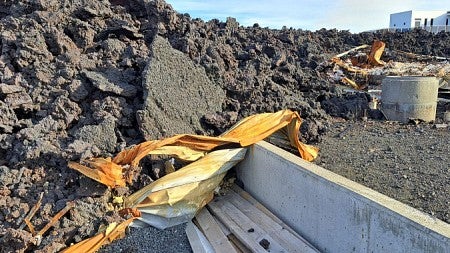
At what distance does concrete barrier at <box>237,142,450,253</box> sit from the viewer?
2656mm

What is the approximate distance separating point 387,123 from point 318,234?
4.68 m

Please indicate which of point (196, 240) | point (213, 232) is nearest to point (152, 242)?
point (196, 240)

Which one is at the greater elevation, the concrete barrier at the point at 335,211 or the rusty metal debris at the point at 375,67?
the rusty metal debris at the point at 375,67

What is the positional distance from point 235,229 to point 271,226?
0.40m

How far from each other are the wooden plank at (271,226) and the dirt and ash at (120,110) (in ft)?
3.86

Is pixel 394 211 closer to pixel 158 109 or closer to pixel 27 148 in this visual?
pixel 158 109

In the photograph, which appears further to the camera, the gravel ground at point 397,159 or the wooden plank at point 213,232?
the gravel ground at point 397,159

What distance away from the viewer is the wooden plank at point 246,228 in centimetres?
378

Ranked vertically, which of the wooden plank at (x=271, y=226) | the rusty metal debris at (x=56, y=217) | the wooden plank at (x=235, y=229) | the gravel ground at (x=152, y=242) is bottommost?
the gravel ground at (x=152, y=242)

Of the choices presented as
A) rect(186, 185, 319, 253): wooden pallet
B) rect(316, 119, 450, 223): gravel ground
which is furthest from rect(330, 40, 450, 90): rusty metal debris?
rect(186, 185, 319, 253): wooden pallet

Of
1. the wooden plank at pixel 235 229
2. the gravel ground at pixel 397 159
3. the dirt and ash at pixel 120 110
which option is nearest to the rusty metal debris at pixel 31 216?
the dirt and ash at pixel 120 110

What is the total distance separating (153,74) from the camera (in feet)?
17.9

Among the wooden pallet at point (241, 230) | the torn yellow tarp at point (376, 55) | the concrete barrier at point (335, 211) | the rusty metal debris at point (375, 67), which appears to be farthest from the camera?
the torn yellow tarp at point (376, 55)

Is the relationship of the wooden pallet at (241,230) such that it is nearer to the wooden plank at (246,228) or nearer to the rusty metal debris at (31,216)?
the wooden plank at (246,228)
